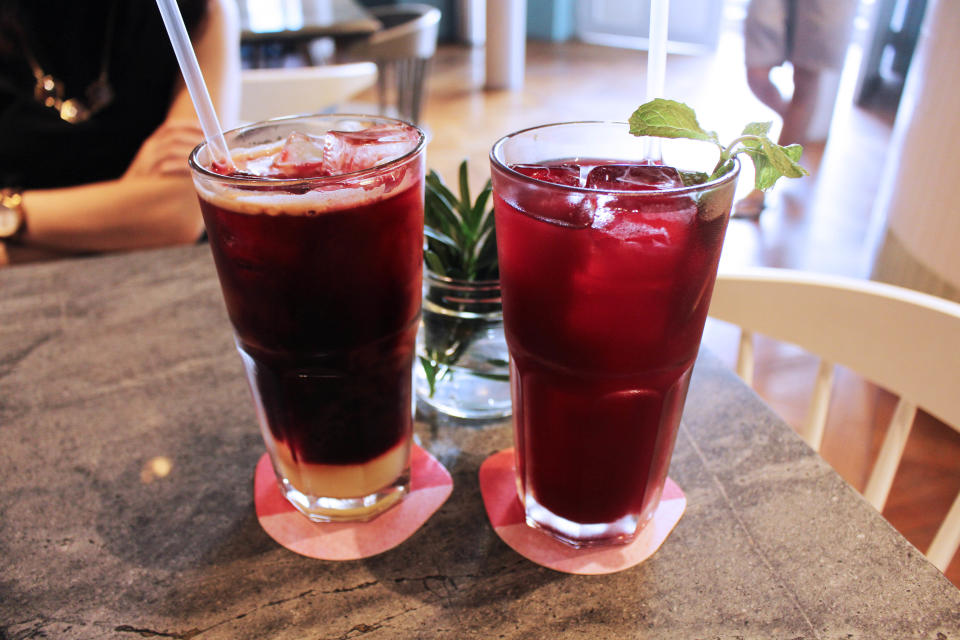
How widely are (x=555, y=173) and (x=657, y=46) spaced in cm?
12

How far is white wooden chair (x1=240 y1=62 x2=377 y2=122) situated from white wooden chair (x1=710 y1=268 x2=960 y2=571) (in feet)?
5.56

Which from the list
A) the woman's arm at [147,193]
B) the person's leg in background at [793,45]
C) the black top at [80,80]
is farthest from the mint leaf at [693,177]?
the person's leg in background at [793,45]

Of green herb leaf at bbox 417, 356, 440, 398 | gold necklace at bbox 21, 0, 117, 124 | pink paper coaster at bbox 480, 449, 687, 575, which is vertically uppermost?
gold necklace at bbox 21, 0, 117, 124

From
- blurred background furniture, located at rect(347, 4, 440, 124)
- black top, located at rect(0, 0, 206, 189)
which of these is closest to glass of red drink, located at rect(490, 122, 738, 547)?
black top, located at rect(0, 0, 206, 189)

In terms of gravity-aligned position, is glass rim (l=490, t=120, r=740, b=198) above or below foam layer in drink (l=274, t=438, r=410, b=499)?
above

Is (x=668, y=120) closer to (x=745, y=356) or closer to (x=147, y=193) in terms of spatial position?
(x=745, y=356)

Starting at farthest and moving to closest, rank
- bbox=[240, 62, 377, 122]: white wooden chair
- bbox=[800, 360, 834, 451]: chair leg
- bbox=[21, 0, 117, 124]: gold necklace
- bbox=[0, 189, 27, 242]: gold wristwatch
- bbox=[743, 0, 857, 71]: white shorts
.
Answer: bbox=[743, 0, 857, 71]: white shorts → bbox=[240, 62, 377, 122]: white wooden chair → bbox=[21, 0, 117, 124]: gold necklace → bbox=[0, 189, 27, 242]: gold wristwatch → bbox=[800, 360, 834, 451]: chair leg

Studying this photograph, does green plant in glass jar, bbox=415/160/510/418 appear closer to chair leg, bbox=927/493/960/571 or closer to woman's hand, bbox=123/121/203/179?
chair leg, bbox=927/493/960/571

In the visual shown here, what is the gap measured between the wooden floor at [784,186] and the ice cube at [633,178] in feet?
0.17

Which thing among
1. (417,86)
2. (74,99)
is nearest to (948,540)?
(74,99)

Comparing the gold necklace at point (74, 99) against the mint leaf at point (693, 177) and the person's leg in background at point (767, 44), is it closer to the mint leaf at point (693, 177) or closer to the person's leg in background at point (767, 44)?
the mint leaf at point (693, 177)

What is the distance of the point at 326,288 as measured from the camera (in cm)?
57

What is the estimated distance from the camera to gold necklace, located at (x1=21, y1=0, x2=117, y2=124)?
1.81m

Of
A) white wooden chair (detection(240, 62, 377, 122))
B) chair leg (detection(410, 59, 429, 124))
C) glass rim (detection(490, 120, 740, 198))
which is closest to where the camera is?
glass rim (detection(490, 120, 740, 198))
